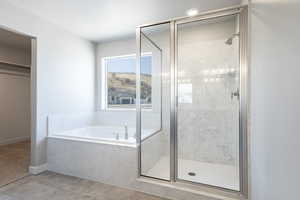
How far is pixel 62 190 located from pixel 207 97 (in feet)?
8.36

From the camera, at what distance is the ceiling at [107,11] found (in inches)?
85.7

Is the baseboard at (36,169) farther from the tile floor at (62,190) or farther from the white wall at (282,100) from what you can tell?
the white wall at (282,100)

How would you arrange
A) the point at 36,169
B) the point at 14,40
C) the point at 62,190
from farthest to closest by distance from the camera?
the point at 14,40 → the point at 36,169 → the point at 62,190

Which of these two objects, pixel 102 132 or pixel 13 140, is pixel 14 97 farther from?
pixel 102 132

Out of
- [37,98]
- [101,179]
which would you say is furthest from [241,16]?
[37,98]

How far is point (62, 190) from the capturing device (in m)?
1.99

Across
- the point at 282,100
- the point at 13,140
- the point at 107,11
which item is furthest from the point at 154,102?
the point at 13,140

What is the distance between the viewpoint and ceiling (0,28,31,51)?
313 cm

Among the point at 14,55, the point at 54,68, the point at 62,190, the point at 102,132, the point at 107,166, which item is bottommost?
the point at 62,190

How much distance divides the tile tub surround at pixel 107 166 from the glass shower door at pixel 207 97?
71 cm

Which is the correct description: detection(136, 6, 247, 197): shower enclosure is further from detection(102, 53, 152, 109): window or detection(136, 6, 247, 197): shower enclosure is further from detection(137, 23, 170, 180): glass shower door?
detection(102, 53, 152, 109): window

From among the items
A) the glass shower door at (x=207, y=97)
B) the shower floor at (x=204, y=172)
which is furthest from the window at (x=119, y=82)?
the shower floor at (x=204, y=172)

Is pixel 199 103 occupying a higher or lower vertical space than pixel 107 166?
higher

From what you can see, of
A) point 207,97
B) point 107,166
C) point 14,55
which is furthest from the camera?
point 14,55
